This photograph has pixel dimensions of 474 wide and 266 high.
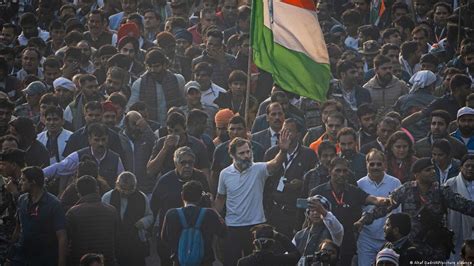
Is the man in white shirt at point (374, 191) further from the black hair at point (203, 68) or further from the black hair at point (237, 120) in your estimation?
the black hair at point (203, 68)

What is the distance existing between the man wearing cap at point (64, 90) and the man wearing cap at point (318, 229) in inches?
215

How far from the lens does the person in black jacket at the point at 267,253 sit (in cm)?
1503

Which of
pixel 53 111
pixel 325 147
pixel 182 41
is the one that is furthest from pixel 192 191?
pixel 182 41

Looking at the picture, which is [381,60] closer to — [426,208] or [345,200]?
[345,200]

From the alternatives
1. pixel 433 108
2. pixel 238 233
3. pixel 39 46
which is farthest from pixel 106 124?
pixel 39 46

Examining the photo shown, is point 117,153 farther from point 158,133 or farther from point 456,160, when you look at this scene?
point 456,160

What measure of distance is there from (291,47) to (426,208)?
362 centimetres

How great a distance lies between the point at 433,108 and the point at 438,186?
341 cm

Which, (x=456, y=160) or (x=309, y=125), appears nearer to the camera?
(x=456, y=160)

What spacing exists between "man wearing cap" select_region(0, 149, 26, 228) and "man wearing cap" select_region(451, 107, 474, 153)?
16.5 ft

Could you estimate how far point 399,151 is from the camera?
1741 centimetres

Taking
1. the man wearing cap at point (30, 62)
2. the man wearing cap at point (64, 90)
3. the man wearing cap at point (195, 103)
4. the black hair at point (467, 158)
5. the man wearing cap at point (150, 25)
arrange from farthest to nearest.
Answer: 1. the man wearing cap at point (150, 25)
2. the man wearing cap at point (30, 62)
3. the man wearing cap at point (64, 90)
4. the man wearing cap at point (195, 103)
5. the black hair at point (467, 158)

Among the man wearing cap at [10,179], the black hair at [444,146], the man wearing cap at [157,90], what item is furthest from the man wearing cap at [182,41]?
the black hair at [444,146]

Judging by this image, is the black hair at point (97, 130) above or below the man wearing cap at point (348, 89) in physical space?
above
